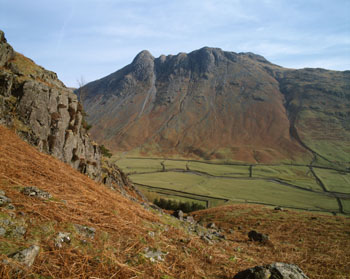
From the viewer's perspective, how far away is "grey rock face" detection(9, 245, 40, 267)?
311 centimetres

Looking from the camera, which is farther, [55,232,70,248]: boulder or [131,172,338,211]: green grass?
[131,172,338,211]: green grass

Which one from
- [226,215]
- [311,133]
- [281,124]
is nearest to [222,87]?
[281,124]

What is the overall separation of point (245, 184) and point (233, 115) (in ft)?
298

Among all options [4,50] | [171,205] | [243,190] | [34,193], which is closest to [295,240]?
[34,193]

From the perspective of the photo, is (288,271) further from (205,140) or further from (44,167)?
(205,140)

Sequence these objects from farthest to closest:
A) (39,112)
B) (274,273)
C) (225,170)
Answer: (225,170) < (39,112) < (274,273)

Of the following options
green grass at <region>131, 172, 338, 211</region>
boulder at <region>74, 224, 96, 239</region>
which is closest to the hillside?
boulder at <region>74, 224, 96, 239</region>

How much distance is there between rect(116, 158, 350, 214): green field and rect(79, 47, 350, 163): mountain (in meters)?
23.7

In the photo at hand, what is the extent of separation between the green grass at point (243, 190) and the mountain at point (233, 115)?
1713 inches

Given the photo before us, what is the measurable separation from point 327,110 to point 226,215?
163085mm

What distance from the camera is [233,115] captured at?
15550cm

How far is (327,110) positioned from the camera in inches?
5792

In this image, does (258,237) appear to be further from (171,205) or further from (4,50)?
(171,205)

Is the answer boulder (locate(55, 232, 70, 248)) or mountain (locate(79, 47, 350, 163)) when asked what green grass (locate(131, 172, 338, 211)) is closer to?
mountain (locate(79, 47, 350, 163))
